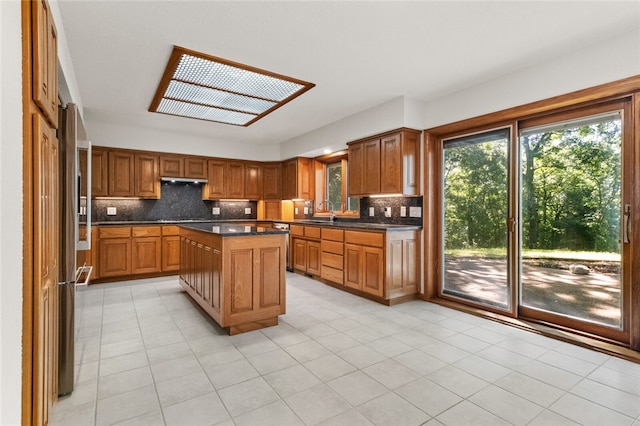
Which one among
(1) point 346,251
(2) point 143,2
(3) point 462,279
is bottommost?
(3) point 462,279

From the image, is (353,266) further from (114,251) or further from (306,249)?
(114,251)

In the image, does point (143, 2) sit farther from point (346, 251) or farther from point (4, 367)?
point (346, 251)

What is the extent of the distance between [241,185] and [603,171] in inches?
219

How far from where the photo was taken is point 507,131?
3512mm

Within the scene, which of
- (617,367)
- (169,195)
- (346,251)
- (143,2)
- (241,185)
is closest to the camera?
(143,2)

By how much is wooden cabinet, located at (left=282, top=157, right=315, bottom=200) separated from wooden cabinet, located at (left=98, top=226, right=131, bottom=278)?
2.90 metres

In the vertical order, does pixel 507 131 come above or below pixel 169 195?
above

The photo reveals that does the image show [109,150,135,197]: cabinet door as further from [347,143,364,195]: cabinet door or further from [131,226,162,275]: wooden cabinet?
[347,143,364,195]: cabinet door

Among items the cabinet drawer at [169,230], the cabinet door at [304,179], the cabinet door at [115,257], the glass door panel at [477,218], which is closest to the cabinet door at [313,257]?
the cabinet door at [304,179]

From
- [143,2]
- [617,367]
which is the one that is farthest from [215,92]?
[617,367]

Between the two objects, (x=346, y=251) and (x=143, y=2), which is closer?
(x=143, y=2)

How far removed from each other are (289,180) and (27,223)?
557 centimetres

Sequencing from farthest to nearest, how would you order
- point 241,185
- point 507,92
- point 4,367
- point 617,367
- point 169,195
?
point 241,185 → point 169,195 → point 507,92 → point 617,367 → point 4,367

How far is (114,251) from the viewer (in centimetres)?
506
